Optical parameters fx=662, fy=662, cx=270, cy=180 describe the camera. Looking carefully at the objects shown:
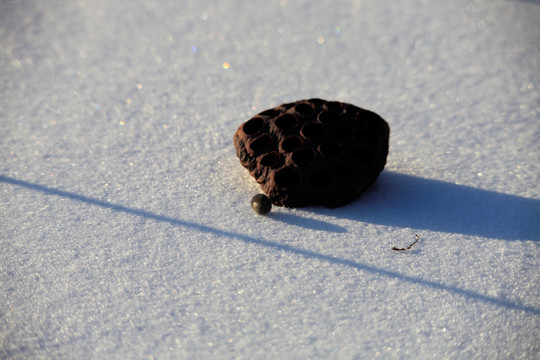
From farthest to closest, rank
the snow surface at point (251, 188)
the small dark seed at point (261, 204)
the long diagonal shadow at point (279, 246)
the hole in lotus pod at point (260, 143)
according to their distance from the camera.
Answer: the hole in lotus pod at point (260, 143) → the small dark seed at point (261, 204) → the long diagonal shadow at point (279, 246) → the snow surface at point (251, 188)

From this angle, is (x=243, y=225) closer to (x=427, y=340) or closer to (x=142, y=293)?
(x=142, y=293)

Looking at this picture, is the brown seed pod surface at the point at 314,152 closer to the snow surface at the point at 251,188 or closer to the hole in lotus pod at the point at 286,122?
the hole in lotus pod at the point at 286,122

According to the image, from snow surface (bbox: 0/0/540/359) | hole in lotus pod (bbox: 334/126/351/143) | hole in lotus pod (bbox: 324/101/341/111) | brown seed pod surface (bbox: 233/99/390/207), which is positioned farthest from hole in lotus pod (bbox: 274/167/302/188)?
hole in lotus pod (bbox: 324/101/341/111)

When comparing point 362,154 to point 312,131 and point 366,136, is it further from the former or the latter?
point 312,131

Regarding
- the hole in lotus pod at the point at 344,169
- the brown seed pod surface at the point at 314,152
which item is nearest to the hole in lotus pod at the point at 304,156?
the brown seed pod surface at the point at 314,152

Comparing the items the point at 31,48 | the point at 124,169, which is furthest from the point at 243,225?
the point at 31,48

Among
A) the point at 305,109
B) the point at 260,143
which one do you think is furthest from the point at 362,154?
the point at 260,143

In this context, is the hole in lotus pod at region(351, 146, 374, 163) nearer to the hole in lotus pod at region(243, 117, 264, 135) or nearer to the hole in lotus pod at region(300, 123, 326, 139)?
the hole in lotus pod at region(300, 123, 326, 139)
